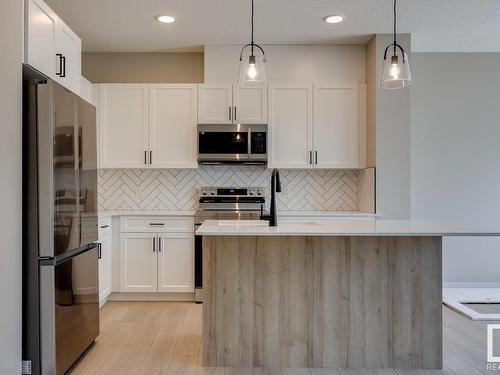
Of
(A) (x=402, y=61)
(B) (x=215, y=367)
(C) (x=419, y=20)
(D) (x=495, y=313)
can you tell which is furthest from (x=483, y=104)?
(B) (x=215, y=367)

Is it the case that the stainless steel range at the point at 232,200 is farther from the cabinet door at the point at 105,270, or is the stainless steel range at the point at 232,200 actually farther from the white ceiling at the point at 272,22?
the white ceiling at the point at 272,22

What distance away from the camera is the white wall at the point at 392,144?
3938 millimetres

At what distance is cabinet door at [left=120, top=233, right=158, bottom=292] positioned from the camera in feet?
13.1

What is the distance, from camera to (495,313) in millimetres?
3516

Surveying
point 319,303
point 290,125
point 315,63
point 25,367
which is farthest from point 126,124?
point 319,303

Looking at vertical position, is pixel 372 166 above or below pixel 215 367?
above

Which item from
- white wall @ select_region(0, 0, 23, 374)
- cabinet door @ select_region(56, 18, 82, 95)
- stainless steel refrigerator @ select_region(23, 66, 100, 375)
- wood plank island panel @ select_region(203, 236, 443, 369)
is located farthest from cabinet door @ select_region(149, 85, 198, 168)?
white wall @ select_region(0, 0, 23, 374)

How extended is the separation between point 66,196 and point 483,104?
4317 millimetres

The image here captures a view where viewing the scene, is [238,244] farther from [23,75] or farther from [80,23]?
[80,23]

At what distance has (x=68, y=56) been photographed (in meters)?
2.78

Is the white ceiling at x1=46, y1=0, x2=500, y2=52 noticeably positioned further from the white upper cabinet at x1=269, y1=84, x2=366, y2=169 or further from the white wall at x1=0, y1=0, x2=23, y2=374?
the white wall at x1=0, y1=0, x2=23, y2=374

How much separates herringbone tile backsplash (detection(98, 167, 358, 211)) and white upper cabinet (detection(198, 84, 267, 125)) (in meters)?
0.58

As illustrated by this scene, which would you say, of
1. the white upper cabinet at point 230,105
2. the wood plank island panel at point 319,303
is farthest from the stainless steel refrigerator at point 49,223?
the white upper cabinet at point 230,105

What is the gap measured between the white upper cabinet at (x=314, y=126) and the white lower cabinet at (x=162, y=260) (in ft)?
4.02
